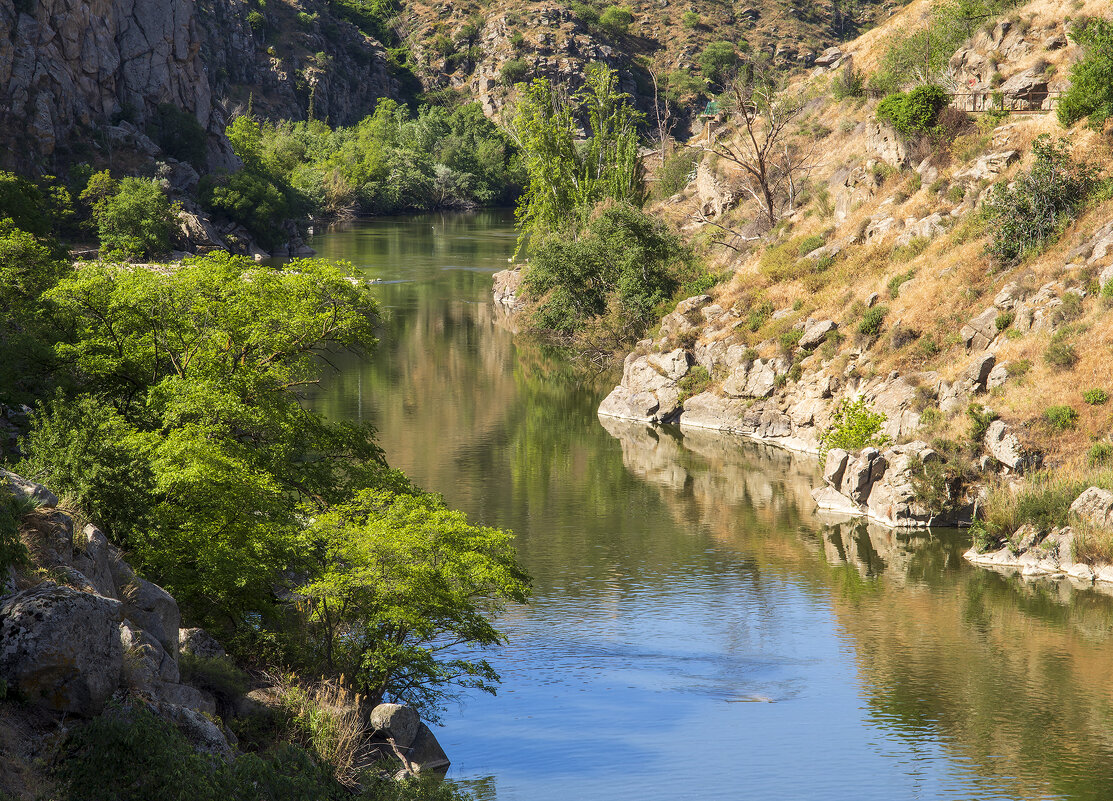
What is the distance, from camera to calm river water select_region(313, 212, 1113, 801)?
23.5 meters

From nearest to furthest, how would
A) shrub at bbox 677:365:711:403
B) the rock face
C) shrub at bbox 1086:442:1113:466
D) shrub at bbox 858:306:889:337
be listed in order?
shrub at bbox 1086:442:1113:466 < shrub at bbox 858:306:889:337 < shrub at bbox 677:365:711:403 < the rock face

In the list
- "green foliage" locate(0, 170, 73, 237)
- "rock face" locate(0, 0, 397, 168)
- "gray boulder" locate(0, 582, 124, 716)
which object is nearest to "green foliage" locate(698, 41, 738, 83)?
"rock face" locate(0, 0, 397, 168)

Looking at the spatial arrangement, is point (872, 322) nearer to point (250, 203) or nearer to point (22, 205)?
point (22, 205)

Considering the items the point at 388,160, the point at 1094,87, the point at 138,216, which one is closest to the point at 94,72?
the point at 138,216

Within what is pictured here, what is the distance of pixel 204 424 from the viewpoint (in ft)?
84.6

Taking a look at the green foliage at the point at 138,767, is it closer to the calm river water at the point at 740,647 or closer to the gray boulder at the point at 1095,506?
the calm river water at the point at 740,647

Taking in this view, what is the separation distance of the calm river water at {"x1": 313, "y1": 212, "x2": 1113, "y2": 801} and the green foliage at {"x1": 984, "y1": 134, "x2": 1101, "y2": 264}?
13.0 metres

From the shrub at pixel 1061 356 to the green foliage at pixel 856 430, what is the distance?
20.6 ft

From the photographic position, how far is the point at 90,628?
47.6 ft

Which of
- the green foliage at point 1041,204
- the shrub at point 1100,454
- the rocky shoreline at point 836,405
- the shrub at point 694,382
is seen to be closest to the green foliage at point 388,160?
the rocky shoreline at point 836,405

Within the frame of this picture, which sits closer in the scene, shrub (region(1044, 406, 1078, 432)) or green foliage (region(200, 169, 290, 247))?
shrub (region(1044, 406, 1078, 432))

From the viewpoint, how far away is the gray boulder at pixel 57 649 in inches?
552

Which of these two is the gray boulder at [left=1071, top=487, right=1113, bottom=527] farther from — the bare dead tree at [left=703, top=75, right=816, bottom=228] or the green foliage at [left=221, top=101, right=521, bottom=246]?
the green foliage at [left=221, top=101, right=521, bottom=246]


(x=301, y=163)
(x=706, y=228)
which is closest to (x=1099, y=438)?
(x=706, y=228)
